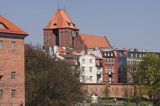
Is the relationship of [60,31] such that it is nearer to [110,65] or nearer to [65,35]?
[65,35]

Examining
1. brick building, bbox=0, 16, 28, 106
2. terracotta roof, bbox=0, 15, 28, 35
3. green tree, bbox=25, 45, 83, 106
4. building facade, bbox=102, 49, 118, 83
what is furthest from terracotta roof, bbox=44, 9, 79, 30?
brick building, bbox=0, 16, 28, 106

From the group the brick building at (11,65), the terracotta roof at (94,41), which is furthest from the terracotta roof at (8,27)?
the terracotta roof at (94,41)

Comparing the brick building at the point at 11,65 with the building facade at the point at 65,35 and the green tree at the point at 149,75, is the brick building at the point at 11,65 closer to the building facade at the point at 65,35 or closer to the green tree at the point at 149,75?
the green tree at the point at 149,75

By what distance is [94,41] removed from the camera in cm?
15525

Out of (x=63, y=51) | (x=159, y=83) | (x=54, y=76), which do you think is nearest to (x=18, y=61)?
(x=54, y=76)

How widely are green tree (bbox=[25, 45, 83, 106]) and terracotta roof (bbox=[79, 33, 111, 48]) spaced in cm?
7930

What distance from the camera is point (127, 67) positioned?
434 ft

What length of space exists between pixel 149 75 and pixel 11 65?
52128 mm

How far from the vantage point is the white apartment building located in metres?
125

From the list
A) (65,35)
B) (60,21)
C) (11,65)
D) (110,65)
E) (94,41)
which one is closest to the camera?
(11,65)

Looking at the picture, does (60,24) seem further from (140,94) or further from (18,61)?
(18,61)

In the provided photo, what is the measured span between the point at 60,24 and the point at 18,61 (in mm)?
94914

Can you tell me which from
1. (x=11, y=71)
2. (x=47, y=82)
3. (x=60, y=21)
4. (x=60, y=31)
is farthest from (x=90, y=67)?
(x=11, y=71)

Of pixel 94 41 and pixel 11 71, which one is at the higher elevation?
pixel 94 41
